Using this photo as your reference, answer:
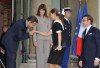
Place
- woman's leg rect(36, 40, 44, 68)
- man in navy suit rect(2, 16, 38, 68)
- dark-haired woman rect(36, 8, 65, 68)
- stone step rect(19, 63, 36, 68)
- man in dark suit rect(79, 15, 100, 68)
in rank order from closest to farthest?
man in dark suit rect(79, 15, 100, 68), dark-haired woman rect(36, 8, 65, 68), man in navy suit rect(2, 16, 38, 68), woman's leg rect(36, 40, 44, 68), stone step rect(19, 63, 36, 68)

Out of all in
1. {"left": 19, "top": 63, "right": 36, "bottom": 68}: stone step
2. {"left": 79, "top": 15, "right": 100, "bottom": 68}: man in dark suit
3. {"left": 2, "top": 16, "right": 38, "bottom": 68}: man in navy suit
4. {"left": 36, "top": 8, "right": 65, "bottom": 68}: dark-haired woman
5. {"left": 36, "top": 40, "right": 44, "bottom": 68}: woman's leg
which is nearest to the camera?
{"left": 79, "top": 15, "right": 100, "bottom": 68}: man in dark suit

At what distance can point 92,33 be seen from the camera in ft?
8.48

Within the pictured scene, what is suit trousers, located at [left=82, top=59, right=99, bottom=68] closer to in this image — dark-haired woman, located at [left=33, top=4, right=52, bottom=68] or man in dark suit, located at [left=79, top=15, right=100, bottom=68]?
man in dark suit, located at [left=79, top=15, right=100, bottom=68]

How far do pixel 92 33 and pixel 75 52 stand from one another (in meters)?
2.04

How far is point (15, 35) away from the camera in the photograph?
3.02 meters

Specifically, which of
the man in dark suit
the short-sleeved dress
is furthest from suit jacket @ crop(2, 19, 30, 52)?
the man in dark suit

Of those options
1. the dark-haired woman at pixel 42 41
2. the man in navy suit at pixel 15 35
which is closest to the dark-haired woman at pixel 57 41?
the man in navy suit at pixel 15 35

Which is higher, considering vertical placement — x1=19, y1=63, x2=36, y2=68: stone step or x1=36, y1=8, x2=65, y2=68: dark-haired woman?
x1=36, y1=8, x2=65, y2=68: dark-haired woman

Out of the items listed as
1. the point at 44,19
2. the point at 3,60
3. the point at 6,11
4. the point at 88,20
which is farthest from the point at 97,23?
the point at 6,11

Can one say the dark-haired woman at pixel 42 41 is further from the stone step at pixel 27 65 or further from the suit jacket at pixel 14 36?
the stone step at pixel 27 65


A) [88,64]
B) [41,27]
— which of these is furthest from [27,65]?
[88,64]

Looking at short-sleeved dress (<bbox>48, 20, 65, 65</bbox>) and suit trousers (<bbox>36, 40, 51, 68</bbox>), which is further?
suit trousers (<bbox>36, 40, 51, 68</bbox>)

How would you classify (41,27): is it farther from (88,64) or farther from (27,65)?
(27,65)

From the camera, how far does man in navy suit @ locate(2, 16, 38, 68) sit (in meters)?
2.92
